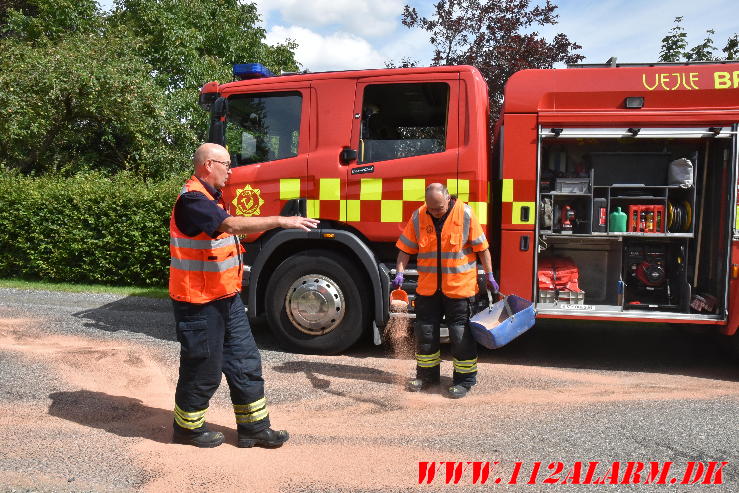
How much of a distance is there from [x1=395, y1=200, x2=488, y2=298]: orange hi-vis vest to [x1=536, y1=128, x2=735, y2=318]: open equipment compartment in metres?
0.82

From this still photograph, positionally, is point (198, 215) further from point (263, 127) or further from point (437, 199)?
point (263, 127)

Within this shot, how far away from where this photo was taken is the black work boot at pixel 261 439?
3.53 metres

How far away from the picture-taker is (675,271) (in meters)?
5.30

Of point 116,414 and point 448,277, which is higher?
point 448,277

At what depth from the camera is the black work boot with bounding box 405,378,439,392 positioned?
471 cm

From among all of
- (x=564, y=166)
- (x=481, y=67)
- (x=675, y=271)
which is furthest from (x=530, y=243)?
(x=481, y=67)

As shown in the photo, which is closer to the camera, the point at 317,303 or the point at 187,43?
the point at 317,303

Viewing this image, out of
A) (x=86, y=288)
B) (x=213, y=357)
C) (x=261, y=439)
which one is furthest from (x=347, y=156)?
(x=86, y=288)

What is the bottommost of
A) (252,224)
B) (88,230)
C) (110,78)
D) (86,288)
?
(86,288)

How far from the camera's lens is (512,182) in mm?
5109

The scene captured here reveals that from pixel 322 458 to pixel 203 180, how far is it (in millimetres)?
1710

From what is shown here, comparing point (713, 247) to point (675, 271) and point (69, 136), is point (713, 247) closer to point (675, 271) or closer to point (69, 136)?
point (675, 271)

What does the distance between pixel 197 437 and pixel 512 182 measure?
125 inches

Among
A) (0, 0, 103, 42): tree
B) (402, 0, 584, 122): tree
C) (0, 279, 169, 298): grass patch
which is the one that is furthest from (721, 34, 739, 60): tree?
(0, 0, 103, 42): tree
